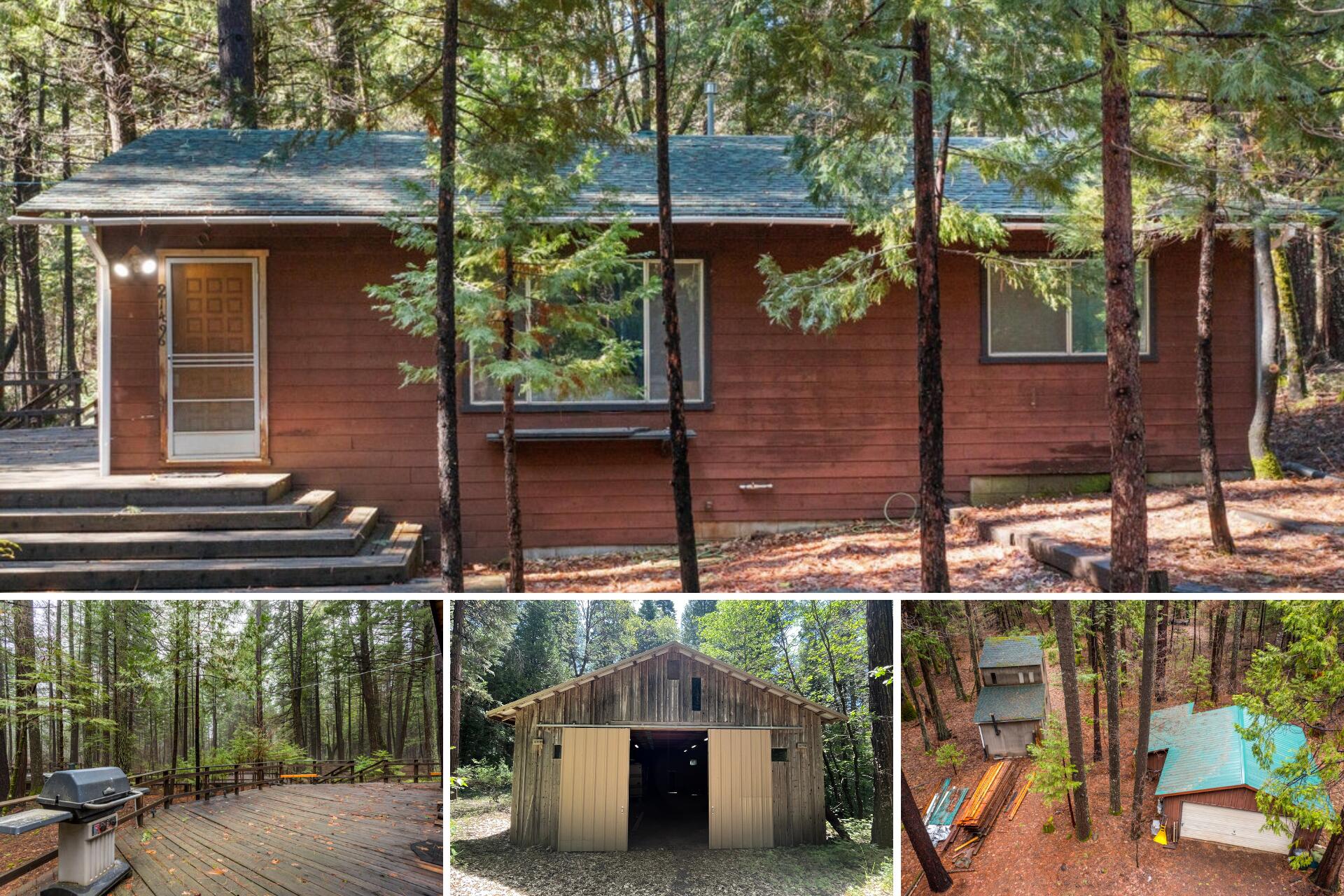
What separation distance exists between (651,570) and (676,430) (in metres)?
1.87

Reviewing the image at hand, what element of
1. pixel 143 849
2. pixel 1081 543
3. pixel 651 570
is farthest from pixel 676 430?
pixel 143 849

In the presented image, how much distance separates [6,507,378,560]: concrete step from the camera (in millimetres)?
7449

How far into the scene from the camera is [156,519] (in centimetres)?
780

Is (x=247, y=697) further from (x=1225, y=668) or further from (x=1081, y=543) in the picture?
(x=1081, y=543)

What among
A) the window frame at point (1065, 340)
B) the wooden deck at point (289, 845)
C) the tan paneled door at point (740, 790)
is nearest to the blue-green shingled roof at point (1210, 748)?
the tan paneled door at point (740, 790)

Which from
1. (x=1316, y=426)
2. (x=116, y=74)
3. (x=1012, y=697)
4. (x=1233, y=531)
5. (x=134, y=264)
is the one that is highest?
(x=116, y=74)

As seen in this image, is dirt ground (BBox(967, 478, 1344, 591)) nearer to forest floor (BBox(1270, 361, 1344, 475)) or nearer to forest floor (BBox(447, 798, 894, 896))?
forest floor (BBox(1270, 361, 1344, 475))

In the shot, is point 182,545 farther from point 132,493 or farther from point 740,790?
point 740,790

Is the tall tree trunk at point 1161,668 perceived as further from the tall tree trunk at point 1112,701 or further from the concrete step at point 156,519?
the concrete step at point 156,519

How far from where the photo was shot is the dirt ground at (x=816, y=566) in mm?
7637

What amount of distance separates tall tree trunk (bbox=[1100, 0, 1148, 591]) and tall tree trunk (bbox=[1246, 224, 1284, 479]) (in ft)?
15.7

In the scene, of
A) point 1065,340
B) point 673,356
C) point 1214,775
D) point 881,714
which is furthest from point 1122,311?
point 1065,340

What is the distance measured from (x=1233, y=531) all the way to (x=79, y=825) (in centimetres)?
801

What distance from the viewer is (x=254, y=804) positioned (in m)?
3.08
